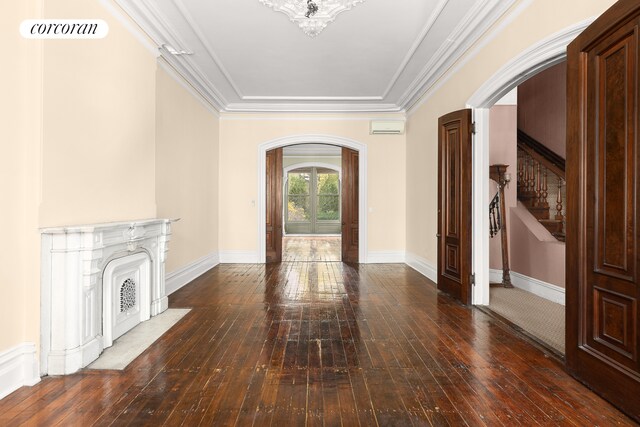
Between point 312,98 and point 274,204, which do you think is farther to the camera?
point 274,204

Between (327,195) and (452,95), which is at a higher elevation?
(452,95)

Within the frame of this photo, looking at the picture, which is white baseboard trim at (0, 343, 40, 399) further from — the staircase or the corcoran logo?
the staircase

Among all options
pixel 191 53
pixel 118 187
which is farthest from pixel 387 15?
pixel 118 187

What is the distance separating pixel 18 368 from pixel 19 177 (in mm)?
1253

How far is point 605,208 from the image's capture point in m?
2.29

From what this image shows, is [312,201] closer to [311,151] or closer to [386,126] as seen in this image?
[311,151]

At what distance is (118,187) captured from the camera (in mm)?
3424

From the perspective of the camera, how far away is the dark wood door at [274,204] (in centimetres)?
780

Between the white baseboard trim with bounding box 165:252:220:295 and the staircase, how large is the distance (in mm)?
5276

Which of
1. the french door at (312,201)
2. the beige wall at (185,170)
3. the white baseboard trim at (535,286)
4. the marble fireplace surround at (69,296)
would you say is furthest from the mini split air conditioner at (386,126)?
the french door at (312,201)

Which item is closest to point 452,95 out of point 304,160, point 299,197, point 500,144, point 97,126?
point 500,144

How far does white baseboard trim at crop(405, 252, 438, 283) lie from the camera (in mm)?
5792

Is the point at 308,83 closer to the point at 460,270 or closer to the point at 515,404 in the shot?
the point at 460,270

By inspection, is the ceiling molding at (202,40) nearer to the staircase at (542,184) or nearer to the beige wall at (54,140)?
the beige wall at (54,140)
